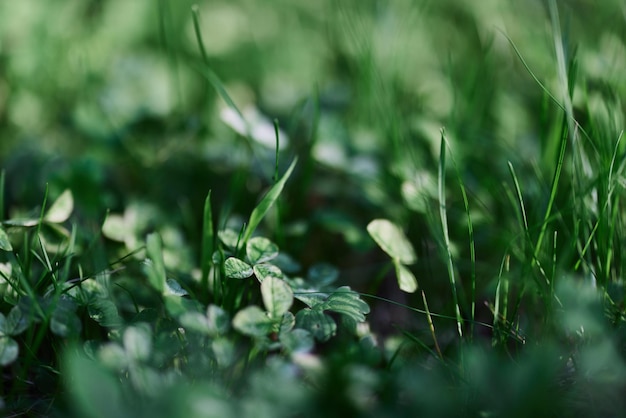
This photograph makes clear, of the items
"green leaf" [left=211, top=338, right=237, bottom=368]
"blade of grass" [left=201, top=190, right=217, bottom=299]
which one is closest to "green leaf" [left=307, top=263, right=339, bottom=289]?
"blade of grass" [left=201, top=190, right=217, bottom=299]

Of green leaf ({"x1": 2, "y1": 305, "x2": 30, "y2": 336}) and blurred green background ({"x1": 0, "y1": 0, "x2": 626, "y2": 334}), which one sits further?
blurred green background ({"x1": 0, "y1": 0, "x2": 626, "y2": 334})

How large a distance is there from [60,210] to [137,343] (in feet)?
1.69

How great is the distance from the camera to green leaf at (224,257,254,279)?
108 cm

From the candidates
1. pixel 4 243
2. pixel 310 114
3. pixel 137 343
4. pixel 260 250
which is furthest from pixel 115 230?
pixel 310 114

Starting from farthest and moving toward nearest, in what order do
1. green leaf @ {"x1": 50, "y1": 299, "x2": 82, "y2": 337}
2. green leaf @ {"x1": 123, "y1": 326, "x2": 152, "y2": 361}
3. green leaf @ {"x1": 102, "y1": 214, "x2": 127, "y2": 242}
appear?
green leaf @ {"x1": 102, "y1": 214, "x2": 127, "y2": 242}
green leaf @ {"x1": 50, "y1": 299, "x2": 82, "y2": 337}
green leaf @ {"x1": 123, "y1": 326, "x2": 152, "y2": 361}

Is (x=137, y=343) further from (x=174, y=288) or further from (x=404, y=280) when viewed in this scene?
(x=404, y=280)

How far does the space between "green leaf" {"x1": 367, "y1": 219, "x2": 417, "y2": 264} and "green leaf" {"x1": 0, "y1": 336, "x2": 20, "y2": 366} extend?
685 mm

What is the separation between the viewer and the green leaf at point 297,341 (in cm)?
98

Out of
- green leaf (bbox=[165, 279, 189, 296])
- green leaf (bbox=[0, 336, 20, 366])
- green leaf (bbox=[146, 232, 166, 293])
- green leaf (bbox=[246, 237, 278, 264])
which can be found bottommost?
green leaf (bbox=[0, 336, 20, 366])

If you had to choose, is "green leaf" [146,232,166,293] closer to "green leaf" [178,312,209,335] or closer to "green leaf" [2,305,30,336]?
"green leaf" [178,312,209,335]

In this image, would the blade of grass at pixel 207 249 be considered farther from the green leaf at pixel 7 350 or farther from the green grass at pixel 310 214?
the green leaf at pixel 7 350

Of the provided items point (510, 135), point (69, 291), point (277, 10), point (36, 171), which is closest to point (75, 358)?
point (69, 291)

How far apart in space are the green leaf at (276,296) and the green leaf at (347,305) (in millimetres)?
88

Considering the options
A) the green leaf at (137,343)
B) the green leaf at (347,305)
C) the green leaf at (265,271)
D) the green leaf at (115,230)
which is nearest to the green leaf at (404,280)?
the green leaf at (347,305)
